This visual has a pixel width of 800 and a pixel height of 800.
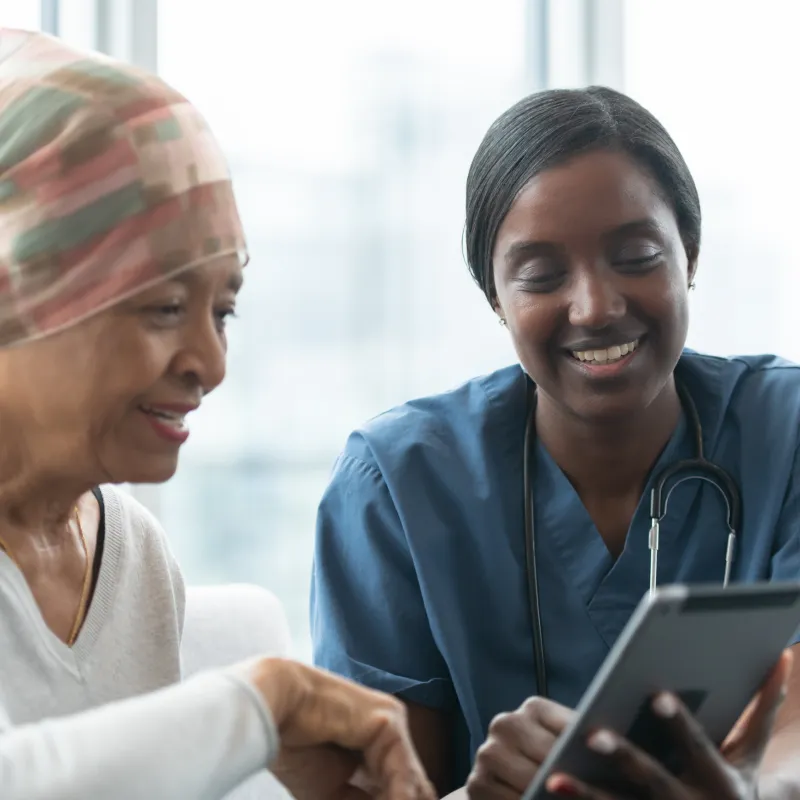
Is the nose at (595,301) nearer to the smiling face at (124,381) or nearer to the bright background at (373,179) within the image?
the smiling face at (124,381)

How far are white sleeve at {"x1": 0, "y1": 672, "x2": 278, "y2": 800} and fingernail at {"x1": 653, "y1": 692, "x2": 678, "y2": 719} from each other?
0.98ft

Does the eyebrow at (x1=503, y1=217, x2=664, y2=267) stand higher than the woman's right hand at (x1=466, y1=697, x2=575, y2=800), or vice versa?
the eyebrow at (x1=503, y1=217, x2=664, y2=267)

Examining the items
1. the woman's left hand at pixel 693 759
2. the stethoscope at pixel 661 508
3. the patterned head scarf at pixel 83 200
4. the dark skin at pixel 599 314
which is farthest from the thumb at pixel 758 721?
the patterned head scarf at pixel 83 200

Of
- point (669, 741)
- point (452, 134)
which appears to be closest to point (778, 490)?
point (669, 741)

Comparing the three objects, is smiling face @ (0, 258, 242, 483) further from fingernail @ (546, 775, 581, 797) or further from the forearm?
the forearm

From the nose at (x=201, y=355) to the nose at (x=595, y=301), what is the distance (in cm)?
57

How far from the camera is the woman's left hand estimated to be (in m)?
0.91

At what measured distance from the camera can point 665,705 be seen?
0.91 m

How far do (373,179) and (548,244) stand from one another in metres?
1.12

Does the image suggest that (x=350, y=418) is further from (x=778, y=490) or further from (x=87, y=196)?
(x=87, y=196)

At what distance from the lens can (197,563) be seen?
238cm

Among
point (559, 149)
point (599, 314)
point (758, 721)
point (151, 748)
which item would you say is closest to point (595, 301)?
point (599, 314)

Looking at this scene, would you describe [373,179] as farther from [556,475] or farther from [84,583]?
[84,583]

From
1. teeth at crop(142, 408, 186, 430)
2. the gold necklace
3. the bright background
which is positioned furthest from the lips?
the bright background
